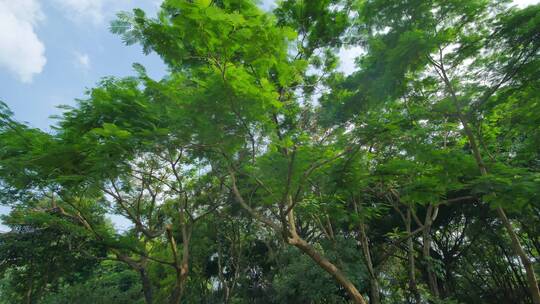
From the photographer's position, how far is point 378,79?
263 inches

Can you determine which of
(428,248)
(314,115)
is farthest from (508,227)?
(314,115)

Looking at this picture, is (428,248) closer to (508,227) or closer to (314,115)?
(508,227)

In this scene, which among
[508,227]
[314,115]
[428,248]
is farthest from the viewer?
[428,248]

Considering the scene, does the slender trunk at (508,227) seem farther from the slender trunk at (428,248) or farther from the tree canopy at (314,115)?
the slender trunk at (428,248)

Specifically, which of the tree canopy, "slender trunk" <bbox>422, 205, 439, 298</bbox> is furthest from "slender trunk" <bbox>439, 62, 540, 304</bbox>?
"slender trunk" <bbox>422, 205, 439, 298</bbox>

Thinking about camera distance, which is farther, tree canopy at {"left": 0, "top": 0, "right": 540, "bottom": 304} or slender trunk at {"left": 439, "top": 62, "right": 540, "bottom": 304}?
slender trunk at {"left": 439, "top": 62, "right": 540, "bottom": 304}

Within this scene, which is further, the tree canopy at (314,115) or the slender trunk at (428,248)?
the slender trunk at (428,248)

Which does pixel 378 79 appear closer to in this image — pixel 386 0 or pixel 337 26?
pixel 386 0

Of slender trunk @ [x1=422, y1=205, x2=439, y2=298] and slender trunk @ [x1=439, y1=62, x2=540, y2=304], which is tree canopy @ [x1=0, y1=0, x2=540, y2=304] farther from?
slender trunk @ [x1=422, y1=205, x2=439, y2=298]

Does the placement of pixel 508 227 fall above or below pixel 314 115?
below

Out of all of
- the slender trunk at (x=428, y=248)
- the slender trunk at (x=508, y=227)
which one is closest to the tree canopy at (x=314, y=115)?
the slender trunk at (x=508, y=227)

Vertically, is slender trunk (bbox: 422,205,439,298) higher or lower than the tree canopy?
lower

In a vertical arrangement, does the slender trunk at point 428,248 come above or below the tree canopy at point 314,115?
below

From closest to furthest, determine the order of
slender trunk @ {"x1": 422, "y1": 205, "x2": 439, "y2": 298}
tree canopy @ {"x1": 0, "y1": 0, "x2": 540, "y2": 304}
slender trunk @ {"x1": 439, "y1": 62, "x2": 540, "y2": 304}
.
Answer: tree canopy @ {"x1": 0, "y1": 0, "x2": 540, "y2": 304} → slender trunk @ {"x1": 439, "y1": 62, "x2": 540, "y2": 304} → slender trunk @ {"x1": 422, "y1": 205, "x2": 439, "y2": 298}
